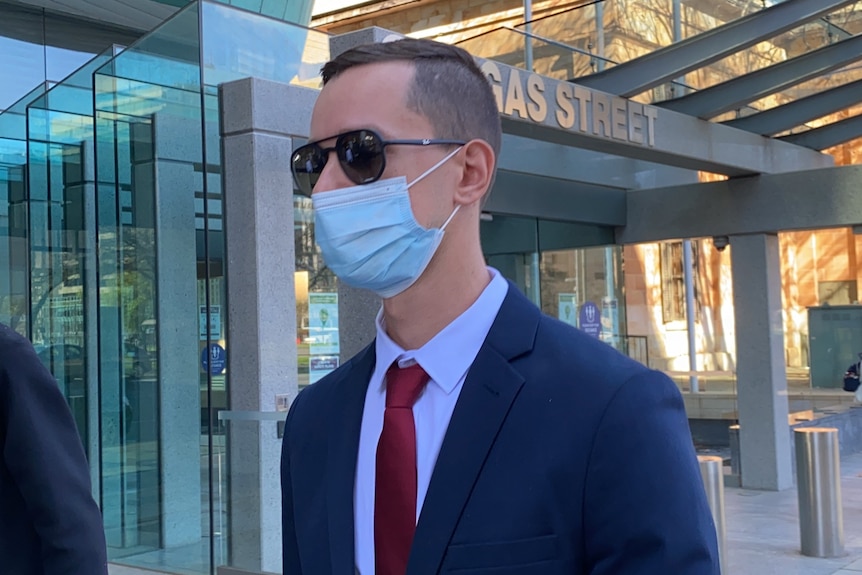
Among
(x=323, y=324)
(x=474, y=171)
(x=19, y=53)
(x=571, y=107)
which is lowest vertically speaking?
(x=323, y=324)

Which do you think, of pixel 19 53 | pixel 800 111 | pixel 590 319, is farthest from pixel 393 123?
pixel 19 53

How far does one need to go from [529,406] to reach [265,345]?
19.8ft

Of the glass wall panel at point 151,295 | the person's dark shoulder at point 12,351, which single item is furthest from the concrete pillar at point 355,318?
the person's dark shoulder at point 12,351

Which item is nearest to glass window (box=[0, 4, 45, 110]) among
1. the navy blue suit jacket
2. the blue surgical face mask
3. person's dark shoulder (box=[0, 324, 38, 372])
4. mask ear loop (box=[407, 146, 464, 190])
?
person's dark shoulder (box=[0, 324, 38, 372])

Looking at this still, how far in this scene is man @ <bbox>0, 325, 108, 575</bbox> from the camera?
242cm

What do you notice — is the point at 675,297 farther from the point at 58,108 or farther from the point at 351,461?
the point at 351,461

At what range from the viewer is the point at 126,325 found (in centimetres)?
880

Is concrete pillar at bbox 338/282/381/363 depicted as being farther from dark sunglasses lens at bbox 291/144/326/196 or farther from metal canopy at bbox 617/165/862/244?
metal canopy at bbox 617/165/862/244

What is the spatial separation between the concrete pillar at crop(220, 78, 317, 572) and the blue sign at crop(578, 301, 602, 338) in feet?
27.7

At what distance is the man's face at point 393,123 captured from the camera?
56.7 inches

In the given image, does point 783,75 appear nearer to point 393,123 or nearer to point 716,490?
point 716,490

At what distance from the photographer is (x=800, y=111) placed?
434 inches

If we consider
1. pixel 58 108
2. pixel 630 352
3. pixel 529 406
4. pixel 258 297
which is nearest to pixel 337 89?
pixel 529 406

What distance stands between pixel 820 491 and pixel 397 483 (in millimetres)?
7991
